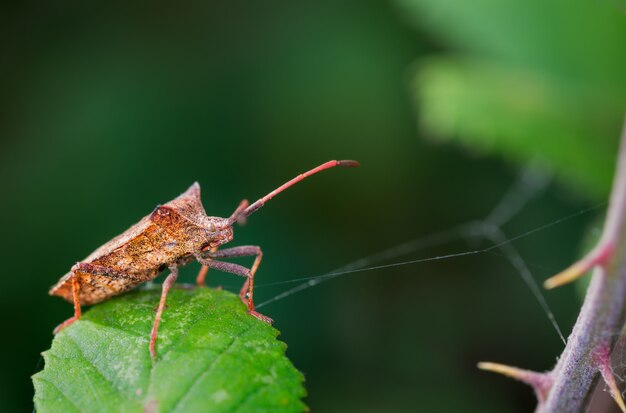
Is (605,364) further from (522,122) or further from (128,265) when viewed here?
(522,122)

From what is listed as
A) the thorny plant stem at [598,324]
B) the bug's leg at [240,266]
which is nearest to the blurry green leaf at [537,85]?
the bug's leg at [240,266]

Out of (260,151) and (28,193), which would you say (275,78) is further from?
(28,193)

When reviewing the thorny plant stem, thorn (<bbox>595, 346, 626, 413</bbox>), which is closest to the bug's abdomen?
the thorny plant stem

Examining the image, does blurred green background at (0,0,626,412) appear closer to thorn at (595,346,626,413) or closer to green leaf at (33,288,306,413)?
green leaf at (33,288,306,413)

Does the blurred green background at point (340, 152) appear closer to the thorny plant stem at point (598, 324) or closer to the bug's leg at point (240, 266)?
the bug's leg at point (240, 266)

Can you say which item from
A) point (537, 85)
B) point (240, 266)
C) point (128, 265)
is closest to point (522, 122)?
point (537, 85)

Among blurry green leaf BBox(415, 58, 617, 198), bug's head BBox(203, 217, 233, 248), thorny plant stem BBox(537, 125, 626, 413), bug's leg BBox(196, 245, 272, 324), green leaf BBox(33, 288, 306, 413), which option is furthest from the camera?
blurry green leaf BBox(415, 58, 617, 198)
